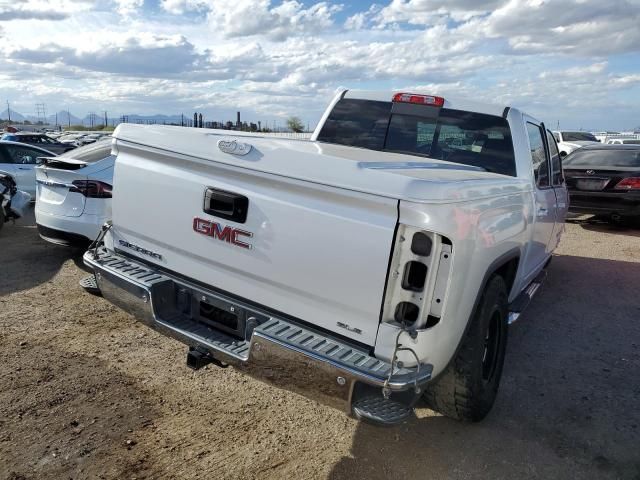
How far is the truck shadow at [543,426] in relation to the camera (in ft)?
10.1

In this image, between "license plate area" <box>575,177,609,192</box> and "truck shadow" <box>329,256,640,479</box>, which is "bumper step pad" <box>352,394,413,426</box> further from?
"license plate area" <box>575,177,609,192</box>

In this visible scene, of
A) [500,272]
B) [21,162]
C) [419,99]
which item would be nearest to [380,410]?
[500,272]

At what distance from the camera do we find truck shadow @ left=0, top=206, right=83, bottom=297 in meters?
5.91

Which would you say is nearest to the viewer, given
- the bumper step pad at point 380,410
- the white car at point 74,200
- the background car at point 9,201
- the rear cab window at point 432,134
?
the bumper step pad at point 380,410

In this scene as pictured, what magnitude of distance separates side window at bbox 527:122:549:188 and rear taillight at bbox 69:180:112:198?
449cm

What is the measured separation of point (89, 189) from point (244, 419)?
12.4ft

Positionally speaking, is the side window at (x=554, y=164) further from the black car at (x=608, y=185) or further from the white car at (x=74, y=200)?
the black car at (x=608, y=185)

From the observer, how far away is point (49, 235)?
20.5ft

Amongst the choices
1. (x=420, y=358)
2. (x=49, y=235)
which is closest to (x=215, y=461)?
(x=420, y=358)

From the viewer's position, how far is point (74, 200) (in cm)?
607

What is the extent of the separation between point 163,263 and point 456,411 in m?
2.03

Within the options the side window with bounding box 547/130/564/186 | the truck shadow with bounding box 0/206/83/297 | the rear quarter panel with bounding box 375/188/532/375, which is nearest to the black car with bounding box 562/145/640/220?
the side window with bounding box 547/130/564/186

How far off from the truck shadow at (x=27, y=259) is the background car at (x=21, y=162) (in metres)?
1.89

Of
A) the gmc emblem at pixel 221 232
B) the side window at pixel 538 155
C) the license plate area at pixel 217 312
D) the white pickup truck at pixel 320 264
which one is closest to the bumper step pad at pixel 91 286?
the white pickup truck at pixel 320 264
